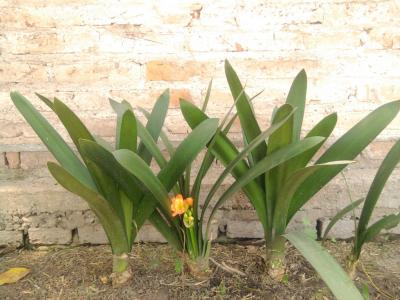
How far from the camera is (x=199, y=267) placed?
4.69ft

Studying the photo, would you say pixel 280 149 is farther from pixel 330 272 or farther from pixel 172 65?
pixel 172 65

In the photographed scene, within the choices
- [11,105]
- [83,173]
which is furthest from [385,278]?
[11,105]

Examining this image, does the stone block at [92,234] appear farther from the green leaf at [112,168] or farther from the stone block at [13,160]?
the green leaf at [112,168]

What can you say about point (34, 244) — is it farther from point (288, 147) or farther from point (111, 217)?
point (288, 147)

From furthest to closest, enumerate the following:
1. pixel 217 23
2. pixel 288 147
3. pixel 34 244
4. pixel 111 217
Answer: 1. pixel 34 244
2. pixel 217 23
3. pixel 111 217
4. pixel 288 147

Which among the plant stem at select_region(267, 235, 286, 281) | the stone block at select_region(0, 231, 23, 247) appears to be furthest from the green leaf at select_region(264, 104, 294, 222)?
the stone block at select_region(0, 231, 23, 247)

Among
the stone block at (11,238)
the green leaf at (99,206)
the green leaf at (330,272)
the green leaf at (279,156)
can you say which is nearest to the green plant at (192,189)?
the green leaf at (279,156)

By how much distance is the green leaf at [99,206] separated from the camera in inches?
43.0

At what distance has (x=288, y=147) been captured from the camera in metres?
1.13

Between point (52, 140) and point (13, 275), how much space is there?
603 mm

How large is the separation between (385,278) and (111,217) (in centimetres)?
100

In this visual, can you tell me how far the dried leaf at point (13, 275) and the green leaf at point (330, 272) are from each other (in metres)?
1.02

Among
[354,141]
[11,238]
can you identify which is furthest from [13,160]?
[354,141]

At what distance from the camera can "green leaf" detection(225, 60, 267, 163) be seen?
4.21 feet
